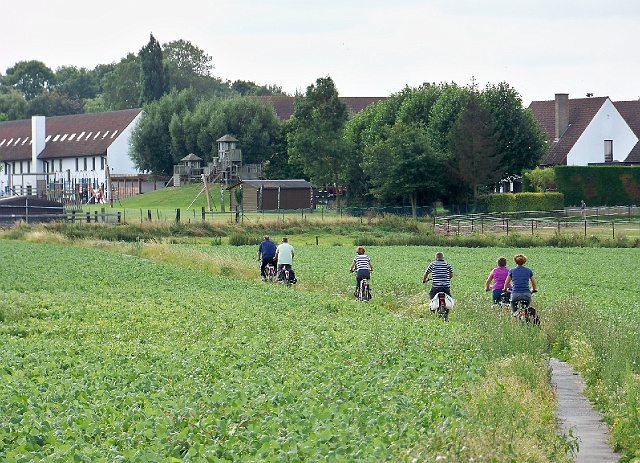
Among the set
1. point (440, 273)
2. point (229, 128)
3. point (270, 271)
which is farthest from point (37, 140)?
point (440, 273)

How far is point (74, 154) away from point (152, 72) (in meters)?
16.8

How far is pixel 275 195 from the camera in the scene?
8381 centimetres

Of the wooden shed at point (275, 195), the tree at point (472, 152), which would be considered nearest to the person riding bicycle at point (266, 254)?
the tree at point (472, 152)

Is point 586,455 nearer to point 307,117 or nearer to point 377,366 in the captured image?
point 377,366

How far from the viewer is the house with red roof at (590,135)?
3514 inches


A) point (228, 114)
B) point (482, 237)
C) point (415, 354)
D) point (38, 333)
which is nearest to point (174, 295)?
point (38, 333)

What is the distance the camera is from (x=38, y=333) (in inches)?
827

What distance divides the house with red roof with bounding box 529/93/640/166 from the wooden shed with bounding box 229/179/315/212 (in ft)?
64.3

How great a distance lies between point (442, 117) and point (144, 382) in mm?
65592

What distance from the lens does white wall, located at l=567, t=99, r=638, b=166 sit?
293ft

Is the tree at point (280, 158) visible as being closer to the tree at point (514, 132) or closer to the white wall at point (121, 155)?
the white wall at point (121, 155)

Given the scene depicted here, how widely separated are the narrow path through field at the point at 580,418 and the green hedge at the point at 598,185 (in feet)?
191

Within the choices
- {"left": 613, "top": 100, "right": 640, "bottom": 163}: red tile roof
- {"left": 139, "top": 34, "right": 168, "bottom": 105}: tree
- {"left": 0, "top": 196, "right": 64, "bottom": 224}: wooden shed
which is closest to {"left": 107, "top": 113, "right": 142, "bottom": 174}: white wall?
{"left": 139, "top": 34, "right": 168, "bottom": 105}: tree

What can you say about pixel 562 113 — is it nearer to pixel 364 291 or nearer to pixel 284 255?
pixel 284 255
